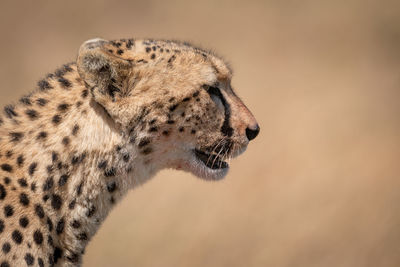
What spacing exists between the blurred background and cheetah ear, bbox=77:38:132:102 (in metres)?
2.64

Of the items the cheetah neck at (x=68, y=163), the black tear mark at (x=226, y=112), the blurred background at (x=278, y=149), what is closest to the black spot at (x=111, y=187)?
the cheetah neck at (x=68, y=163)

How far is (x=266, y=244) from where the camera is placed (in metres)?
4.75

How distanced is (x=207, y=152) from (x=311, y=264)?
2.40 metres

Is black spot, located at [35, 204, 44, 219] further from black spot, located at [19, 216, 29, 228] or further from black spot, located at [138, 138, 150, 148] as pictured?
black spot, located at [138, 138, 150, 148]

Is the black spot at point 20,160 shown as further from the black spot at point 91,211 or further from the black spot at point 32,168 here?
the black spot at point 91,211

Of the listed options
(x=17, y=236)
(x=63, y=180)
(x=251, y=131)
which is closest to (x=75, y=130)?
(x=63, y=180)

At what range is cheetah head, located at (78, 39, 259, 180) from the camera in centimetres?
219

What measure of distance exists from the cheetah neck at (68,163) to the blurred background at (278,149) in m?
2.50

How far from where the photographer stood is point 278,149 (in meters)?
5.46

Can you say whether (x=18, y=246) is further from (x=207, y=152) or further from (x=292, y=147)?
(x=292, y=147)

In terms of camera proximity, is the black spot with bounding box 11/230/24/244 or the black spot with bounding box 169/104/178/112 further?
the black spot with bounding box 169/104/178/112

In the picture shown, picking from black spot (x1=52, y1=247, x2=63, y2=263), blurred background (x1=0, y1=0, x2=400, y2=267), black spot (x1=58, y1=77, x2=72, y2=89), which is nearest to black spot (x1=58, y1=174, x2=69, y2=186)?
black spot (x1=52, y1=247, x2=63, y2=263)

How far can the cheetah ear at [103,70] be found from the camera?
2.14 metres

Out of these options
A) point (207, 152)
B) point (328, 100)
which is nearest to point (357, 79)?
point (328, 100)
